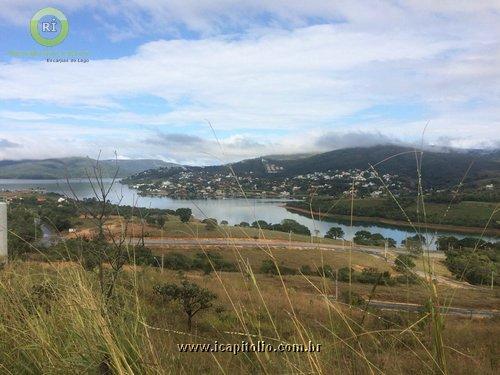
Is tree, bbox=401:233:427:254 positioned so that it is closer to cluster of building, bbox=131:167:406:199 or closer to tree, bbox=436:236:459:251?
tree, bbox=436:236:459:251

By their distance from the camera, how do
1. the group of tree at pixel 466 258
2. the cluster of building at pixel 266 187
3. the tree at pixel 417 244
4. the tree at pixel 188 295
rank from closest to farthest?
the tree at pixel 417 244 → the group of tree at pixel 466 258 → the cluster of building at pixel 266 187 → the tree at pixel 188 295

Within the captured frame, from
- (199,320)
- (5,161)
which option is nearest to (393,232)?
(199,320)

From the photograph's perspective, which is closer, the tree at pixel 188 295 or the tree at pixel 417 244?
the tree at pixel 417 244

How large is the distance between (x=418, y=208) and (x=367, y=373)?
2.07 feet

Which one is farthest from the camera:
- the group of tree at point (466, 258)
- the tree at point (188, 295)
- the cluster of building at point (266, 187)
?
the tree at point (188, 295)

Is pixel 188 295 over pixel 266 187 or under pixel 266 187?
under

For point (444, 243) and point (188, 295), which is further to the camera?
Answer: point (188, 295)

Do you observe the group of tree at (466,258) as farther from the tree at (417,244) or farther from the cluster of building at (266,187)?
the cluster of building at (266,187)

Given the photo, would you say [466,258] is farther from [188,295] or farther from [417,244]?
[188,295]

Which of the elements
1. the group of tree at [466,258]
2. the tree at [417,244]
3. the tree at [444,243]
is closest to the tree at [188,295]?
the tree at [444,243]

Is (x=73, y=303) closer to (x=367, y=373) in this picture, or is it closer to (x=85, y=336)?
(x=85, y=336)

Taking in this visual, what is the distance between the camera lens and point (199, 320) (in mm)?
6926

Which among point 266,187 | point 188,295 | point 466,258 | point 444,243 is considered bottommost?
point 188,295

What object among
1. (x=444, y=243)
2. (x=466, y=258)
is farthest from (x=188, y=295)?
(x=466, y=258)
